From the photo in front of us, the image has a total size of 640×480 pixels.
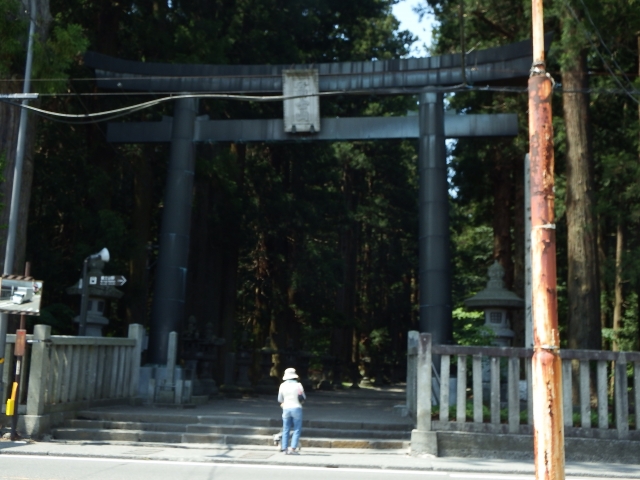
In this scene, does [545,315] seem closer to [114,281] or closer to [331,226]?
[114,281]

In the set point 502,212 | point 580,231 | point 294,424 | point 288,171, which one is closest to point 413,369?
point 294,424

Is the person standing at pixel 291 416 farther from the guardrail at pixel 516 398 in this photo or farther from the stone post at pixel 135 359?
the stone post at pixel 135 359

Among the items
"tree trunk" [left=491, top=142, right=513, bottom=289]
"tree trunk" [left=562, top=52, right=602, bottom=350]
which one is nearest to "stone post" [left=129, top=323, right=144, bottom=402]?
"tree trunk" [left=562, top=52, right=602, bottom=350]

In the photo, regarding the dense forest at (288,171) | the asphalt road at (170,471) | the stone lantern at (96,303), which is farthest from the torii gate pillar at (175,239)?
the asphalt road at (170,471)

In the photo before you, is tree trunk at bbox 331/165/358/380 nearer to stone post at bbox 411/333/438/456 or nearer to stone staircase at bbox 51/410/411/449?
stone staircase at bbox 51/410/411/449

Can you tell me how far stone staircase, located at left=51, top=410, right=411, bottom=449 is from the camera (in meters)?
12.8

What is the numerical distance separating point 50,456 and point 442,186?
1038cm

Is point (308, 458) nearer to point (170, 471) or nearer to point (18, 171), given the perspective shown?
point (170, 471)

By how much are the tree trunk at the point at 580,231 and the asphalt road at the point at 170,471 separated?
6380 millimetres

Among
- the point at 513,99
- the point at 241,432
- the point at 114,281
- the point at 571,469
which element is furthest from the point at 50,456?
the point at 513,99

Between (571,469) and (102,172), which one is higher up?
(102,172)

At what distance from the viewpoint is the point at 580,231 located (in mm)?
16469

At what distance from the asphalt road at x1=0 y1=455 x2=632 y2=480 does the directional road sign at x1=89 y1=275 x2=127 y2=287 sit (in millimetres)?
4502

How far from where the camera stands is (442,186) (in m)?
17.9
